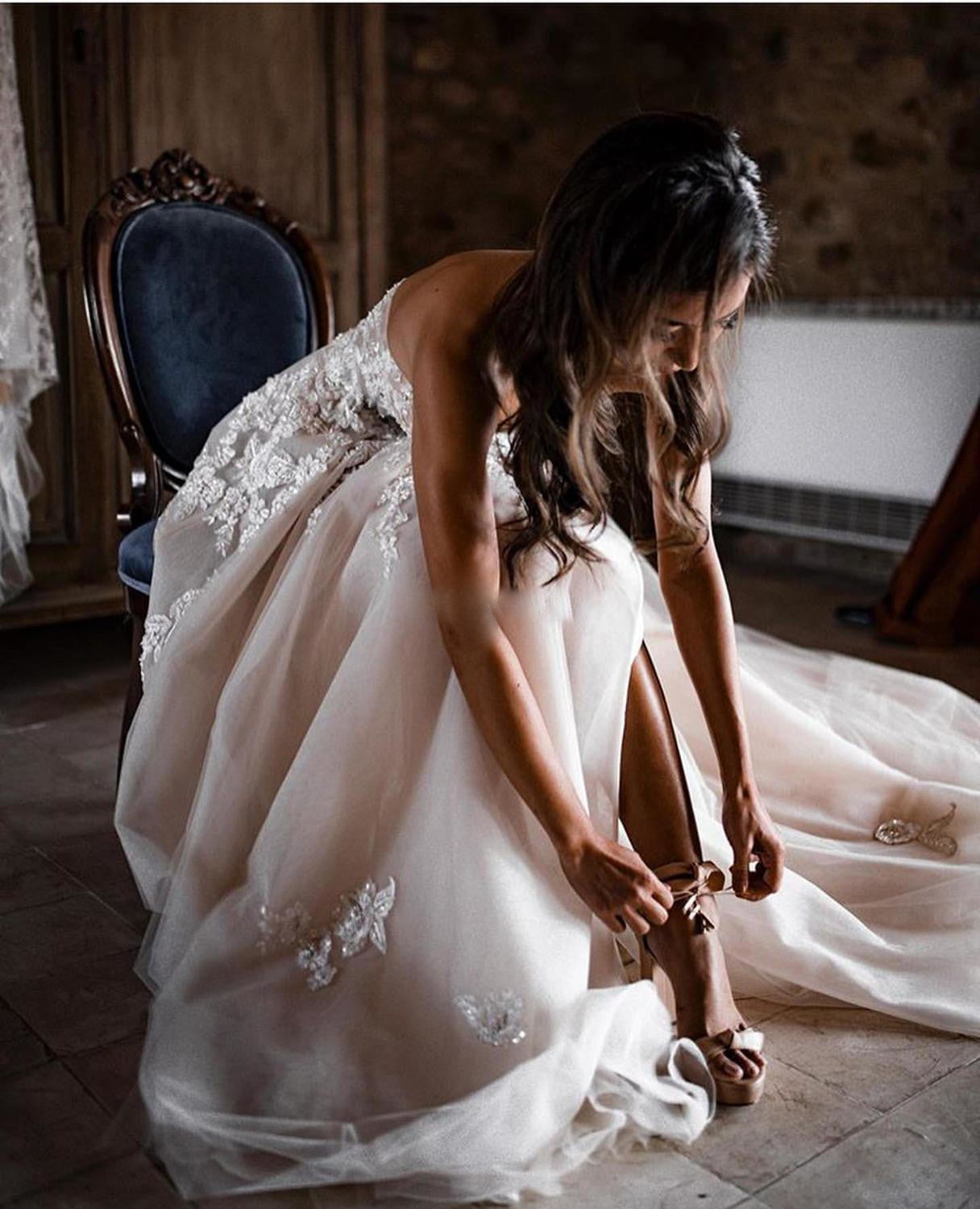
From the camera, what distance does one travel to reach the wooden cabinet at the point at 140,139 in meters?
2.98

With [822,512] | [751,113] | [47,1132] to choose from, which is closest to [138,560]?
[47,1132]

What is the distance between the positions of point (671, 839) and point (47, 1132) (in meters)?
0.69

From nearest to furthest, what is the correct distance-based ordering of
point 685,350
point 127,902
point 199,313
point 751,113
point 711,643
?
point 685,350
point 711,643
point 127,902
point 199,313
point 751,113

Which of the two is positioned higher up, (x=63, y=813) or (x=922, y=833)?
(x=922, y=833)

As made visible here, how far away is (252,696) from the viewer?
1.61 meters

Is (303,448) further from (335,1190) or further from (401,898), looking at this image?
(335,1190)

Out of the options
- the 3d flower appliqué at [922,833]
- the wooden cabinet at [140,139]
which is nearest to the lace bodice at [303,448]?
the 3d flower appliqué at [922,833]

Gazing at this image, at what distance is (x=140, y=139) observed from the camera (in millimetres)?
3086

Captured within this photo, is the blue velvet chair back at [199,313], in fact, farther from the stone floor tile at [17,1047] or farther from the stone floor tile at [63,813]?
the stone floor tile at [17,1047]

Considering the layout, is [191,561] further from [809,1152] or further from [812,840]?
[809,1152]

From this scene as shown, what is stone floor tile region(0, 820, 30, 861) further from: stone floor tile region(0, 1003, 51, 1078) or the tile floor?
stone floor tile region(0, 1003, 51, 1078)

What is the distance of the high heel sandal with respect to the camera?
136 centimetres

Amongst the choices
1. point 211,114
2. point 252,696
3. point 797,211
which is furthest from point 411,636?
point 797,211

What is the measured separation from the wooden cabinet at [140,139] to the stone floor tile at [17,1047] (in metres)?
1.60
